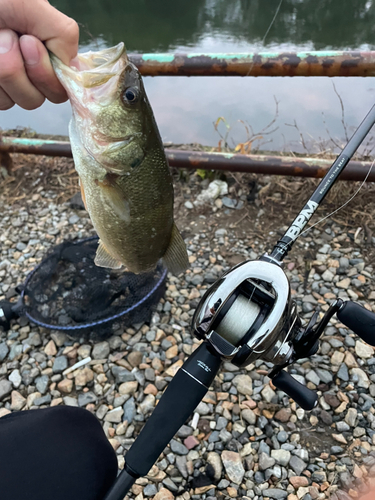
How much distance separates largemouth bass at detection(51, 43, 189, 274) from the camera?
4.01 ft

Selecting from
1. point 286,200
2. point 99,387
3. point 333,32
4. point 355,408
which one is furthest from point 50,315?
point 333,32

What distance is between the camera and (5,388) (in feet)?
7.81

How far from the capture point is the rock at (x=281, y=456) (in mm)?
1969

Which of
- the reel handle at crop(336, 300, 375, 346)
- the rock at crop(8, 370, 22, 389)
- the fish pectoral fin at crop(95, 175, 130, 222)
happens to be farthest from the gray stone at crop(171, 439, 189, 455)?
the fish pectoral fin at crop(95, 175, 130, 222)

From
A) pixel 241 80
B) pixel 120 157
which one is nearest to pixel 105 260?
pixel 120 157

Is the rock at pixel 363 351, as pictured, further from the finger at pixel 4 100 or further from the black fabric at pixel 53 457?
the finger at pixel 4 100

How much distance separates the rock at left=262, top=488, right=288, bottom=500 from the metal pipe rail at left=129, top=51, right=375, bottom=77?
2.55 m

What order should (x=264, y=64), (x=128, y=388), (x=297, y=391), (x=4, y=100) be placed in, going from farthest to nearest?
(x=264, y=64) < (x=128, y=388) < (x=297, y=391) < (x=4, y=100)

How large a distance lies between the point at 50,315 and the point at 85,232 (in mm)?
1110

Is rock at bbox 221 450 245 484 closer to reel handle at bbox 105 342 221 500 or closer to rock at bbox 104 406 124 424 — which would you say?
rock at bbox 104 406 124 424

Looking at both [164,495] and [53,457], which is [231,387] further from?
[53,457]

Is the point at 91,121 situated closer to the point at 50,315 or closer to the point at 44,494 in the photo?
the point at 44,494

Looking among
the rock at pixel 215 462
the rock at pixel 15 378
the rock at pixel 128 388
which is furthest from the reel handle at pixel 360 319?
the rock at pixel 15 378

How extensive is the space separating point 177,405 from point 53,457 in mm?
504
